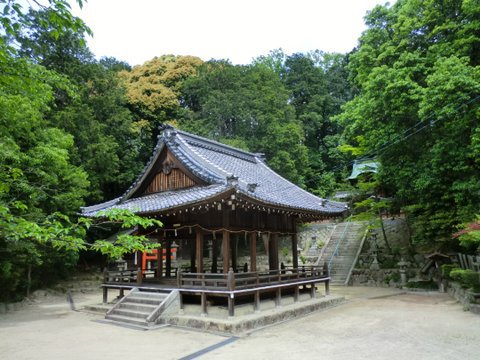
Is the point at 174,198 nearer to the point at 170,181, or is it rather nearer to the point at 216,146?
the point at 170,181

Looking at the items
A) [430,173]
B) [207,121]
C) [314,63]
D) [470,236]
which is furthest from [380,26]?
[314,63]

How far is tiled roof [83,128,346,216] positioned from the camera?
1152cm

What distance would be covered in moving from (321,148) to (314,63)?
46.4 feet

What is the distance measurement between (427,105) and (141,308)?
13.8m

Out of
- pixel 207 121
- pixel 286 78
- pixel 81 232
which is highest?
pixel 286 78

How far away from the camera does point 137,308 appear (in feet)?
38.7

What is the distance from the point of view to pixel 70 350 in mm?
8422

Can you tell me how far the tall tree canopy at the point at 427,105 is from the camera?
1441cm

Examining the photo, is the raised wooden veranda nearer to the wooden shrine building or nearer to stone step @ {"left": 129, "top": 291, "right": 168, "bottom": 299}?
stone step @ {"left": 129, "top": 291, "right": 168, "bottom": 299}

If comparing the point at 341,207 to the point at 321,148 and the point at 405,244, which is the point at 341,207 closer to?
the point at 405,244

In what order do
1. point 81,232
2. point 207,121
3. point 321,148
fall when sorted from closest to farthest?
point 81,232, point 207,121, point 321,148

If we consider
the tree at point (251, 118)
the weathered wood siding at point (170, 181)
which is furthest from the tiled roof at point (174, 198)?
the tree at point (251, 118)

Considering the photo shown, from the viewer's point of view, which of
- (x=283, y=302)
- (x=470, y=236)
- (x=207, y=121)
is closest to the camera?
(x=470, y=236)

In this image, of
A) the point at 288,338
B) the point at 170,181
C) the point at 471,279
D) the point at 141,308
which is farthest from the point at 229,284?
the point at 471,279
